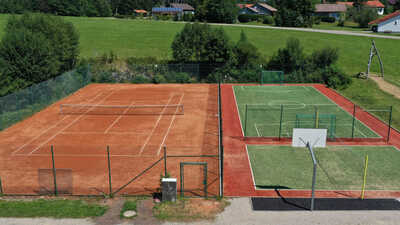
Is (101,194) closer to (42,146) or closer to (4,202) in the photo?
(4,202)

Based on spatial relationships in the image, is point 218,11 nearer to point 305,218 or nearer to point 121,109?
point 121,109

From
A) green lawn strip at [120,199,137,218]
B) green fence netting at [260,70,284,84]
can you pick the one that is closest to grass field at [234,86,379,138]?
green fence netting at [260,70,284,84]

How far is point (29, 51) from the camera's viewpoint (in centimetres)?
3869

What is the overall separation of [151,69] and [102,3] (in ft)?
290

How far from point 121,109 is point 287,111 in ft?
50.9

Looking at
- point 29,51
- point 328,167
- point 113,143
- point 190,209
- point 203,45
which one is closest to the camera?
point 190,209

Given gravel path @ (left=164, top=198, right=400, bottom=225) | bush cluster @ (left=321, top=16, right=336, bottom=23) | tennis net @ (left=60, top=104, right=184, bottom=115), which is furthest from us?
bush cluster @ (left=321, top=16, right=336, bottom=23)

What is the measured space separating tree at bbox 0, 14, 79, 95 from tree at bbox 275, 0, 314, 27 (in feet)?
195

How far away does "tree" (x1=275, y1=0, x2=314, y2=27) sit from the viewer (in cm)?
9075

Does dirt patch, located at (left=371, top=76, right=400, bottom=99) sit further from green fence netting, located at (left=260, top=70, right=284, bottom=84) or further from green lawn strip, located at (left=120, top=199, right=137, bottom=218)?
green lawn strip, located at (left=120, top=199, right=137, bottom=218)

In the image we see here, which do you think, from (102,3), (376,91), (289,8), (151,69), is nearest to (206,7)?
(289,8)

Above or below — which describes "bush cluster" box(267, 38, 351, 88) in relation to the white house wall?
below

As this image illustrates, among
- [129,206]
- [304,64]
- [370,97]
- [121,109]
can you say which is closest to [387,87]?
[370,97]

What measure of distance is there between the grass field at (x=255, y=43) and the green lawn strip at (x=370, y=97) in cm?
427
